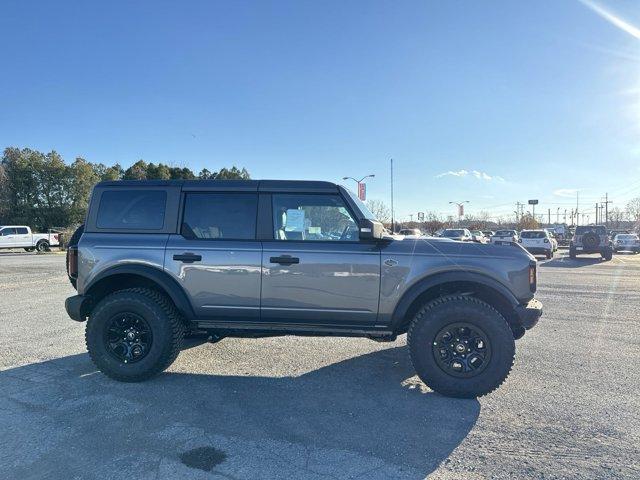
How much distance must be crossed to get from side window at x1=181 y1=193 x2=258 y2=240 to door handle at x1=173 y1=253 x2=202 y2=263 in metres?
0.22

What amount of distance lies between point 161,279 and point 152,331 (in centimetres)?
54

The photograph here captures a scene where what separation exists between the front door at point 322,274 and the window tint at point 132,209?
4.17 ft

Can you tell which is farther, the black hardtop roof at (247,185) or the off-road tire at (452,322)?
the black hardtop roof at (247,185)

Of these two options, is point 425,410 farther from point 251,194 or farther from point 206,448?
point 251,194

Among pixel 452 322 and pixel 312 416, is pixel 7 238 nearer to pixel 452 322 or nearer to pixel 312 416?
pixel 312 416

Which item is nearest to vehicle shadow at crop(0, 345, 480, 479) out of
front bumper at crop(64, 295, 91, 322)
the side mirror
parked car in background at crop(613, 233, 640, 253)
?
front bumper at crop(64, 295, 91, 322)

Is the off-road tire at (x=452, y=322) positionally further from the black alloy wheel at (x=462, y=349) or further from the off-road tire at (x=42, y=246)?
the off-road tire at (x=42, y=246)

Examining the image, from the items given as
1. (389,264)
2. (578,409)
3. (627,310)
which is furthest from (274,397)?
(627,310)

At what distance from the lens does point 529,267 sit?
4.22 meters

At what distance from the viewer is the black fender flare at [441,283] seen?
4184mm

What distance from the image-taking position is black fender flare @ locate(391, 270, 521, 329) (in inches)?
165

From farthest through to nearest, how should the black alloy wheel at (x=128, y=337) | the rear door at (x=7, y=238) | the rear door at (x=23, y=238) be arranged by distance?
the rear door at (x=23, y=238) → the rear door at (x=7, y=238) → the black alloy wheel at (x=128, y=337)

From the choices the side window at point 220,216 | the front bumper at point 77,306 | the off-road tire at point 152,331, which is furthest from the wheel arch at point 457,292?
the front bumper at point 77,306

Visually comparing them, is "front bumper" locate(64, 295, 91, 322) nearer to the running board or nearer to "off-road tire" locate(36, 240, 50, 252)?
the running board
